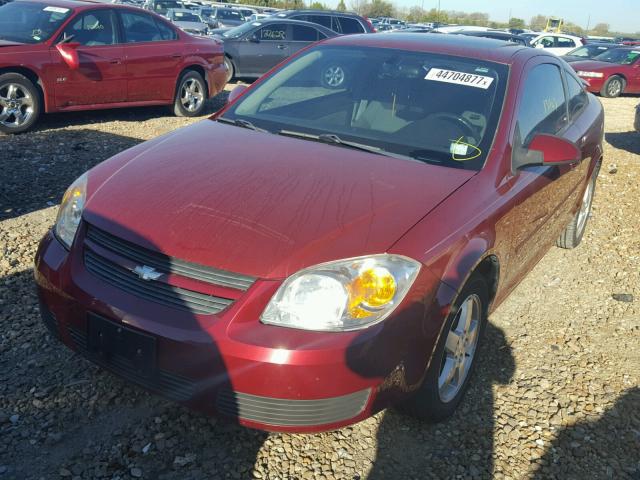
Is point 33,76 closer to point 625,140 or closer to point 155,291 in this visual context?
point 155,291

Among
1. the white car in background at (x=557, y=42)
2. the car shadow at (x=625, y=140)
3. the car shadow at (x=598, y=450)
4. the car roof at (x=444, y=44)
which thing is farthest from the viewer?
the white car in background at (x=557, y=42)

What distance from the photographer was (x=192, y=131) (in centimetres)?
352

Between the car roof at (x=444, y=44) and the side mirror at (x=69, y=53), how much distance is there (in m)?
4.49

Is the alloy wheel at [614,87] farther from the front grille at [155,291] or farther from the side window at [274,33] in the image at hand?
the front grille at [155,291]

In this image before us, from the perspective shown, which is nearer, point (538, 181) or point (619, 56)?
point (538, 181)

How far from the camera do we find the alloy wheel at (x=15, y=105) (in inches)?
282

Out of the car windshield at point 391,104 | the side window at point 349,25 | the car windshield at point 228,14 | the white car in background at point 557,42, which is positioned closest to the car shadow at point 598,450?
the car windshield at point 391,104

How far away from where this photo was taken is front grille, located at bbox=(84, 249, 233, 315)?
228 centimetres

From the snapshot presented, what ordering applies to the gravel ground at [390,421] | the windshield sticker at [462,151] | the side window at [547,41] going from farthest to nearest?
the side window at [547,41] < the windshield sticker at [462,151] < the gravel ground at [390,421]

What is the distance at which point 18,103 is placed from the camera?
23.8 feet

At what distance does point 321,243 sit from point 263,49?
38.6 ft

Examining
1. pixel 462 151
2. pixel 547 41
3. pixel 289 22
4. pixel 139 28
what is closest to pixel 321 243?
pixel 462 151

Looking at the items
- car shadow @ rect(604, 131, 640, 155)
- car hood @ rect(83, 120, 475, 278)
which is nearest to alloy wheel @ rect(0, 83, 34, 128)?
car hood @ rect(83, 120, 475, 278)

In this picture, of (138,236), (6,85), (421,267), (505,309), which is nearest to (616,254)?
(505,309)
